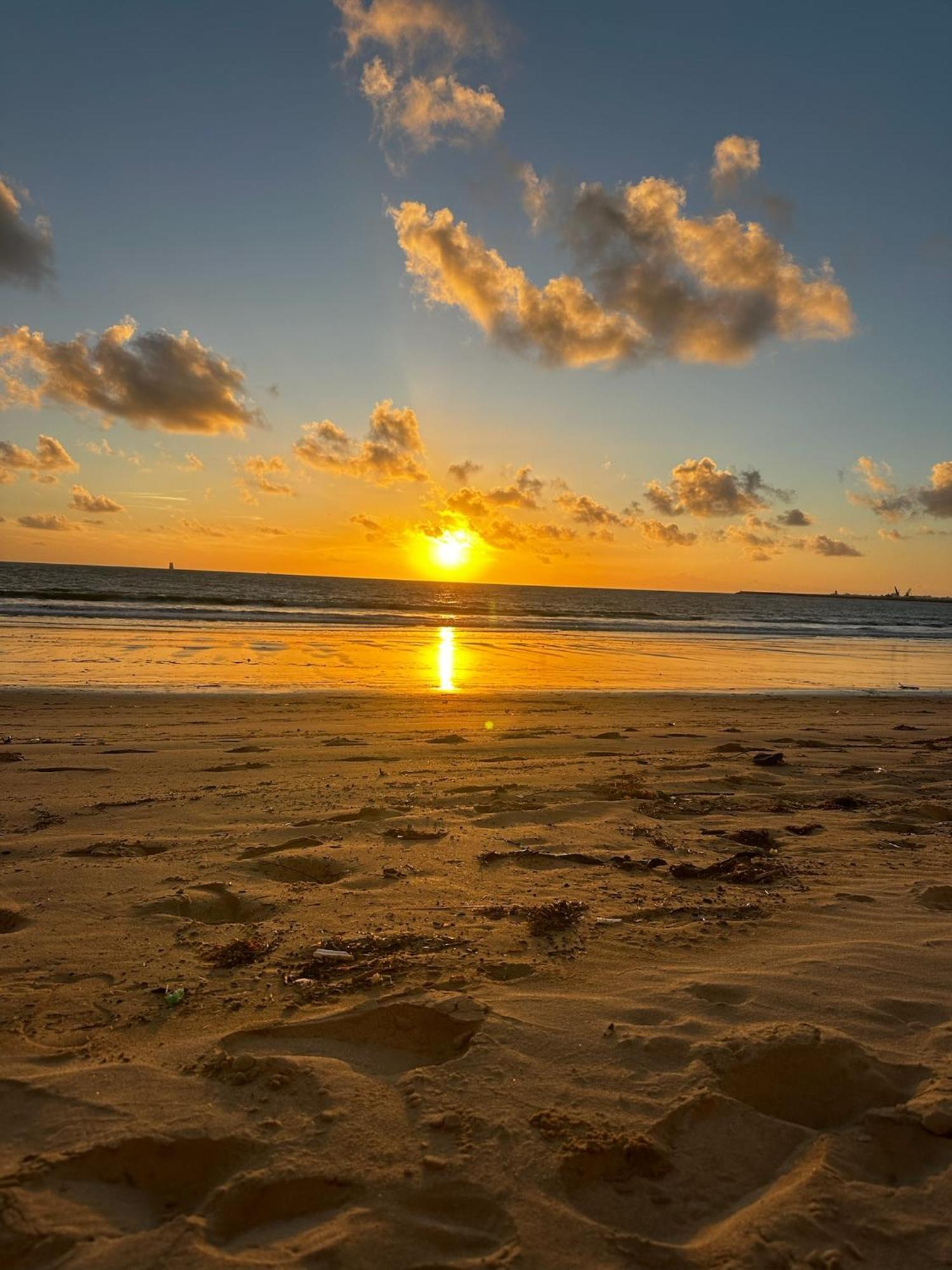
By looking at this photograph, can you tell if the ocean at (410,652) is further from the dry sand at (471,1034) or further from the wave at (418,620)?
the dry sand at (471,1034)

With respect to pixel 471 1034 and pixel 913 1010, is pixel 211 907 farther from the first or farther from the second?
pixel 913 1010

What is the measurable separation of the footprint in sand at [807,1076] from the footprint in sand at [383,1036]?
2.91ft

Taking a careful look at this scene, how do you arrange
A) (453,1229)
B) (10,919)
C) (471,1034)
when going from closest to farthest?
1. (453,1229)
2. (471,1034)
3. (10,919)

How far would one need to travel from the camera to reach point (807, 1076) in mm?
2426

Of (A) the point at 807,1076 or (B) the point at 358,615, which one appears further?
(B) the point at 358,615

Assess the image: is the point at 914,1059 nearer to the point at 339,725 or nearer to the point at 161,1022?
the point at 161,1022

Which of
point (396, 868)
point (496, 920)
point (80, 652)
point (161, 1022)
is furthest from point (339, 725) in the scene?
point (80, 652)

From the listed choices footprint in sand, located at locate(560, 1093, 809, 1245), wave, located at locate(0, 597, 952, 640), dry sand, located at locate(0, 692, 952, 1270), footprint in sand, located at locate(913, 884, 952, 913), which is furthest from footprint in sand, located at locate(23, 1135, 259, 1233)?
wave, located at locate(0, 597, 952, 640)

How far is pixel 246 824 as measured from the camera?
500 cm

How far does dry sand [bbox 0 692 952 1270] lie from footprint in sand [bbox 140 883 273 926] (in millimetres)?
16

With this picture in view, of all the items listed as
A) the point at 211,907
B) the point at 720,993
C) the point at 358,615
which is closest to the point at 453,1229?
the point at 720,993

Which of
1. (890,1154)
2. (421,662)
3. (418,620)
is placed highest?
(418,620)

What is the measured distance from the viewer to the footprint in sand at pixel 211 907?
11.6ft

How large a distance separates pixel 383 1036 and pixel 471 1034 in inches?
12.6
